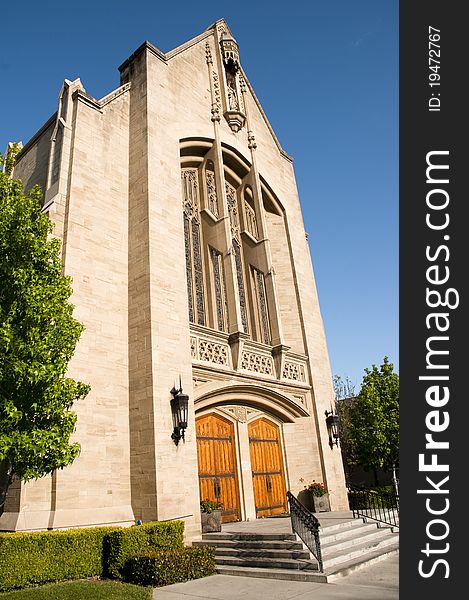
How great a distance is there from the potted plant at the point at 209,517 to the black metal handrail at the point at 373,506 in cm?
440

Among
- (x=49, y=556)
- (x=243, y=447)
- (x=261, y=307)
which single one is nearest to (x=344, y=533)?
(x=243, y=447)

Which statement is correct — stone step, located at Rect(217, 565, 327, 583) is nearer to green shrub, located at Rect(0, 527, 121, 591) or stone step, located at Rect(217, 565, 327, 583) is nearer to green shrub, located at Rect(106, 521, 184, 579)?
green shrub, located at Rect(106, 521, 184, 579)

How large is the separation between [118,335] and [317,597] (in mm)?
8023

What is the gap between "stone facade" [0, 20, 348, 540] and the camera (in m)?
11.4

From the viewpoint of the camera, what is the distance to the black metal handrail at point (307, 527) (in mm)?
9000

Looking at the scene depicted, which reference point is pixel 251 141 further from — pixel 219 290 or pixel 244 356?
pixel 244 356

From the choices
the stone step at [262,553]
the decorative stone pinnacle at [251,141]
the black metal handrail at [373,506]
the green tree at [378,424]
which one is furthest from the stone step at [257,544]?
the green tree at [378,424]

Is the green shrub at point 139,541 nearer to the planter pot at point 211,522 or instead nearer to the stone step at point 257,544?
the stone step at point 257,544

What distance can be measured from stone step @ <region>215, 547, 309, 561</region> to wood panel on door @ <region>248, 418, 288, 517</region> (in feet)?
16.9

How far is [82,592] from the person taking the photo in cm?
777

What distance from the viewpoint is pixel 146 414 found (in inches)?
461

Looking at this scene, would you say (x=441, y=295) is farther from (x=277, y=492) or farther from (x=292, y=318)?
(x=292, y=318)

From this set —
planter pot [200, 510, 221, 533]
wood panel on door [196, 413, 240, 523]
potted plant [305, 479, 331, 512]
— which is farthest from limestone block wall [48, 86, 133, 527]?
potted plant [305, 479, 331, 512]

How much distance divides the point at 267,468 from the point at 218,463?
2.87m
